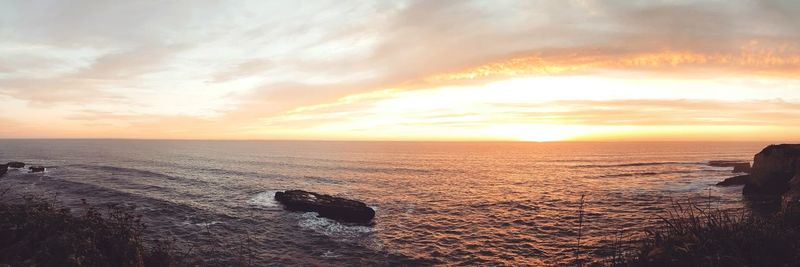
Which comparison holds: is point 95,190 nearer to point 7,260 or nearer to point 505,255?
point 7,260

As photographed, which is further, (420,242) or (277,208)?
(277,208)

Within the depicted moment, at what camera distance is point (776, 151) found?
43.2 meters

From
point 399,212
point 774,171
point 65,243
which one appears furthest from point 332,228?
point 774,171

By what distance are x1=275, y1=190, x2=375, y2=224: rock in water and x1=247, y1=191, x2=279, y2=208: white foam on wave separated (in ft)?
4.13

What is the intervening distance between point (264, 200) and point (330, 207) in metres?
12.2

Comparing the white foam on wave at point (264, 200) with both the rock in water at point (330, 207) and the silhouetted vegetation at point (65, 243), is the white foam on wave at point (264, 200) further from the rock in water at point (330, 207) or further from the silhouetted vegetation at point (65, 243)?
the silhouetted vegetation at point (65, 243)

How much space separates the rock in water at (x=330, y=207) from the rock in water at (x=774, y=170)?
47.0 metres

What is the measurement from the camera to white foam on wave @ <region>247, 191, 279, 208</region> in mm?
42281

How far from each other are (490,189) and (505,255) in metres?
30.4

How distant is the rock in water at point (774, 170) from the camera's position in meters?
42.2

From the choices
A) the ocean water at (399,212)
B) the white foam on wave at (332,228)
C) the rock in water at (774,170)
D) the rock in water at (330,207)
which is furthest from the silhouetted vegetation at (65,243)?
the rock in water at (774,170)

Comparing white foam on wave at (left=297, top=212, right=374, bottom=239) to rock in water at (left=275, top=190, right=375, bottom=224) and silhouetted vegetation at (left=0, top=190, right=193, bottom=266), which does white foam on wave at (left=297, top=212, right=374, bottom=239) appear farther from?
silhouetted vegetation at (left=0, top=190, right=193, bottom=266)

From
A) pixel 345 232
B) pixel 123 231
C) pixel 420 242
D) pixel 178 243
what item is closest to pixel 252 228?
pixel 178 243

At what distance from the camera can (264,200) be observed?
4466 centimetres
